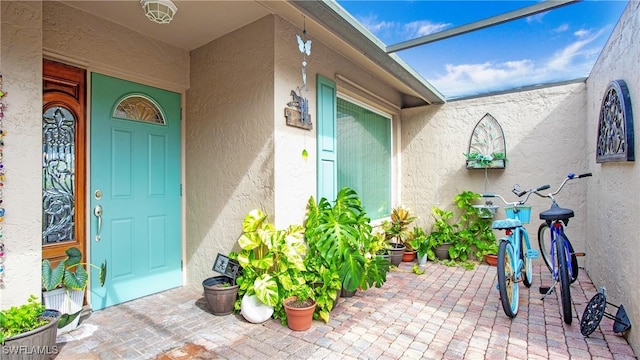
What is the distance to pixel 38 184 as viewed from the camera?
2182mm

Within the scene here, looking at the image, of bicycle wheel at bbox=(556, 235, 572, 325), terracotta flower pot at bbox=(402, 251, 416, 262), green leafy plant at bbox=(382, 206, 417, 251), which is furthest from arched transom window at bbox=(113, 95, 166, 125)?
bicycle wheel at bbox=(556, 235, 572, 325)

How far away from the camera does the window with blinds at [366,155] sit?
4227mm

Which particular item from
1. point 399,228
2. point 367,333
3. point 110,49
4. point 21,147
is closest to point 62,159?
point 21,147

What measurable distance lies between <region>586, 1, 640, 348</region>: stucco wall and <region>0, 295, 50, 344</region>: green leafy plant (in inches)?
154

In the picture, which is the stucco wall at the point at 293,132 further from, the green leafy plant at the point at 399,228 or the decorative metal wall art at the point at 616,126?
the decorative metal wall art at the point at 616,126

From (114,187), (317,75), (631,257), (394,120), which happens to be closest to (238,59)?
(317,75)

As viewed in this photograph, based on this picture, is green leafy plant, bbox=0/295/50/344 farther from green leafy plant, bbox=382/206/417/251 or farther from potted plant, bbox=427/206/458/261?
potted plant, bbox=427/206/458/261

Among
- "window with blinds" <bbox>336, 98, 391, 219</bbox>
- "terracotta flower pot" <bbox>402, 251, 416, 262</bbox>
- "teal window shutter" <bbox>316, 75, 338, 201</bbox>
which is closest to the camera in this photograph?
"teal window shutter" <bbox>316, 75, 338, 201</bbox>

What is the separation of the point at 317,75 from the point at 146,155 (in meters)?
2.00

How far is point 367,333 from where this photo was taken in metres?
2.48

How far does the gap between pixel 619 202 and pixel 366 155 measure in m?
2.87

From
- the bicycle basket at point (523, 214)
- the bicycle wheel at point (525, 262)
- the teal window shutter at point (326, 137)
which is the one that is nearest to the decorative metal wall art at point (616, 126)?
the bicycle basket at point (523, 214)

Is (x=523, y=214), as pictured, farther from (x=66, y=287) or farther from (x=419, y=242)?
(x=66, y=287)

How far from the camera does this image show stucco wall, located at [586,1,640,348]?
7.31 ft
